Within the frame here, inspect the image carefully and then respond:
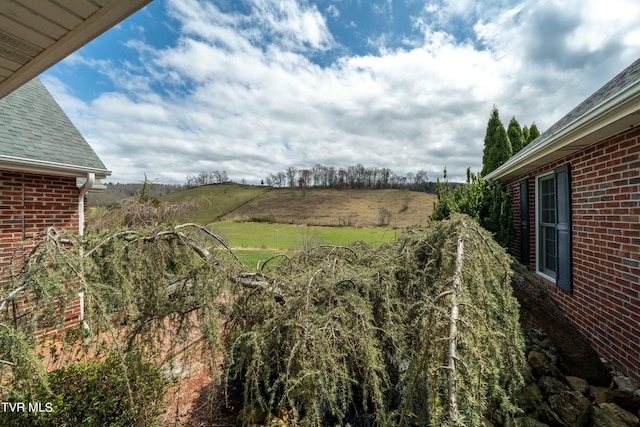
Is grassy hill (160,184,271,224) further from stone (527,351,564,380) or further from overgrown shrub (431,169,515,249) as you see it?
stone (527,351,564,380)

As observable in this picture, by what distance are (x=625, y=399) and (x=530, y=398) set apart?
0.86 metres

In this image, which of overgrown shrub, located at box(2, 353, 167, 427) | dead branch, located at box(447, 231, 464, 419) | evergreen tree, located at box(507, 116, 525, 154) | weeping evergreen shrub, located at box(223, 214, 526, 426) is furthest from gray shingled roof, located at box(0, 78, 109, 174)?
evergreen tree, located at box(507, 116, 525, 154)

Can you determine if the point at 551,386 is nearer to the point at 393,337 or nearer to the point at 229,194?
the point at 393,337

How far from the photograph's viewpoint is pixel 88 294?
182cm

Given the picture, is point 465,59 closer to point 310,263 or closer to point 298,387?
point 310,263

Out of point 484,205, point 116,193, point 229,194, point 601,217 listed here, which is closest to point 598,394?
point 601,217

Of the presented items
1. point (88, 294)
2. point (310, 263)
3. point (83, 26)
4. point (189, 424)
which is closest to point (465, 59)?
point (310, 263)

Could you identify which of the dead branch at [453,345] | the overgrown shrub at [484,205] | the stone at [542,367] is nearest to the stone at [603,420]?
the stone at [542,367]

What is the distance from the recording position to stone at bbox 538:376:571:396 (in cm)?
296

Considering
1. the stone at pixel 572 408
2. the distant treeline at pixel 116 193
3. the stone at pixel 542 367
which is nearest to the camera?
the stone at pixel 572 408

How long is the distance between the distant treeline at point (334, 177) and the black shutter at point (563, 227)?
96.6 ft

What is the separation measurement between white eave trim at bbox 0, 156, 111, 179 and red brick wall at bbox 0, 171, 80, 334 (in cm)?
23

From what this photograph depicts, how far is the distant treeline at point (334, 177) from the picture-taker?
34.8m

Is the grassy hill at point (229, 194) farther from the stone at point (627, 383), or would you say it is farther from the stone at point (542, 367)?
the stone at point (627, 383)
